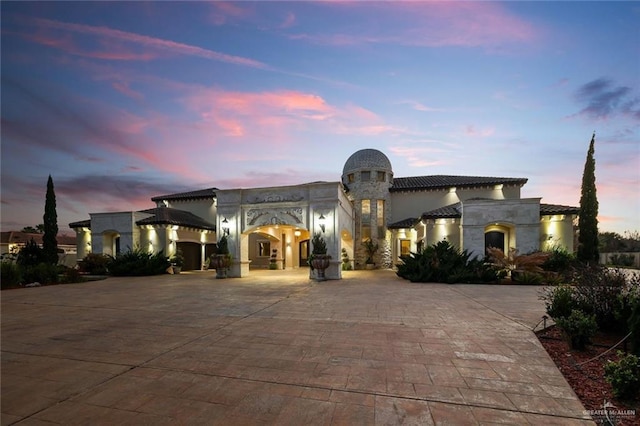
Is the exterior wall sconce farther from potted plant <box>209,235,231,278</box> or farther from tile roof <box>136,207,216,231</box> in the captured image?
tile roof <box>136,207,216,231</box>

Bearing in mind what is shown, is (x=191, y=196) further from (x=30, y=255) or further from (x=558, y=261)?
(x=558, y=261)

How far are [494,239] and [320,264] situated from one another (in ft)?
39.6

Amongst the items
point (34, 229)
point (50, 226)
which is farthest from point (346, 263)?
point (34, 229)

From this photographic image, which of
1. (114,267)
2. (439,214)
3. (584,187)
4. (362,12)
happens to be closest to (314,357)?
(362,12)

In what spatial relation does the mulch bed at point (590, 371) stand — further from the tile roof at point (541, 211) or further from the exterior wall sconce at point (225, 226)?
the exterior wall sconce at point (225, 226)

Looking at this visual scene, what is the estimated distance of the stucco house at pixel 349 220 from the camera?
52.4ft

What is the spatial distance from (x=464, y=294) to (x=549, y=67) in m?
9.05

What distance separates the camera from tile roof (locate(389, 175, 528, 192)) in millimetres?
21359

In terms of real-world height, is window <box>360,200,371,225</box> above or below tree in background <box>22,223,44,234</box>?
above

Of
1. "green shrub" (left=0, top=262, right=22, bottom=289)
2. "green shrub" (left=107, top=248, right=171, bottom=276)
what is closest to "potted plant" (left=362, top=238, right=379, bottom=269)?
"green shrub" (left=107, top=248, right=171, bottom=276)

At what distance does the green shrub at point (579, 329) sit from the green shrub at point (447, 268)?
8.87m

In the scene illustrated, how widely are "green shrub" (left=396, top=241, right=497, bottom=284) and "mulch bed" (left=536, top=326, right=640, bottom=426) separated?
798cm

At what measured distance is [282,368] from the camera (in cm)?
384

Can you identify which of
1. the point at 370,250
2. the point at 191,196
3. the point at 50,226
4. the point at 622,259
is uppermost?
the point at 191,196
